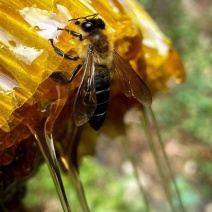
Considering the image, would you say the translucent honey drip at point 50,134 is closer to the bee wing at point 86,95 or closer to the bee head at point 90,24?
the bee wing at point 86,95

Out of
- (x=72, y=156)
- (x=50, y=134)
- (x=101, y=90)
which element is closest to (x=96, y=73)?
(x=101, y=90)

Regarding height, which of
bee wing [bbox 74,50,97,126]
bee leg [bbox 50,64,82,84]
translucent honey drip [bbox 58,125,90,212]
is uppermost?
bee leg [bbox 50,64,82,84]

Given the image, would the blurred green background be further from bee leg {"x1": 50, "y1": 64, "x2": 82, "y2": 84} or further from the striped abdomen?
bee leg {"x1": 50, "y1": 64, "x2": 82, "y2": 84}

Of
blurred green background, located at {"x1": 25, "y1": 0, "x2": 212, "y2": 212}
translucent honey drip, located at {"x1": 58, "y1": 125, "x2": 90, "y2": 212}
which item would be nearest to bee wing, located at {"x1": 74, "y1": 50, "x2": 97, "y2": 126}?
translucent honey drip, located at {"x1": 58, "y1": 125, "x2": 90, "y2": 212}

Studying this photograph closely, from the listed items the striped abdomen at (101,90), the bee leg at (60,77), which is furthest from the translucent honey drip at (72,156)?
the bee leg at (60,77)

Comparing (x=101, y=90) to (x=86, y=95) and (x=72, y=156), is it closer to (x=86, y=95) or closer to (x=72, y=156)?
(x=86, y=95)

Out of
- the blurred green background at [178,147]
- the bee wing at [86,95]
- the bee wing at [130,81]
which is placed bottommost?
the blurred green background at [178,147]
